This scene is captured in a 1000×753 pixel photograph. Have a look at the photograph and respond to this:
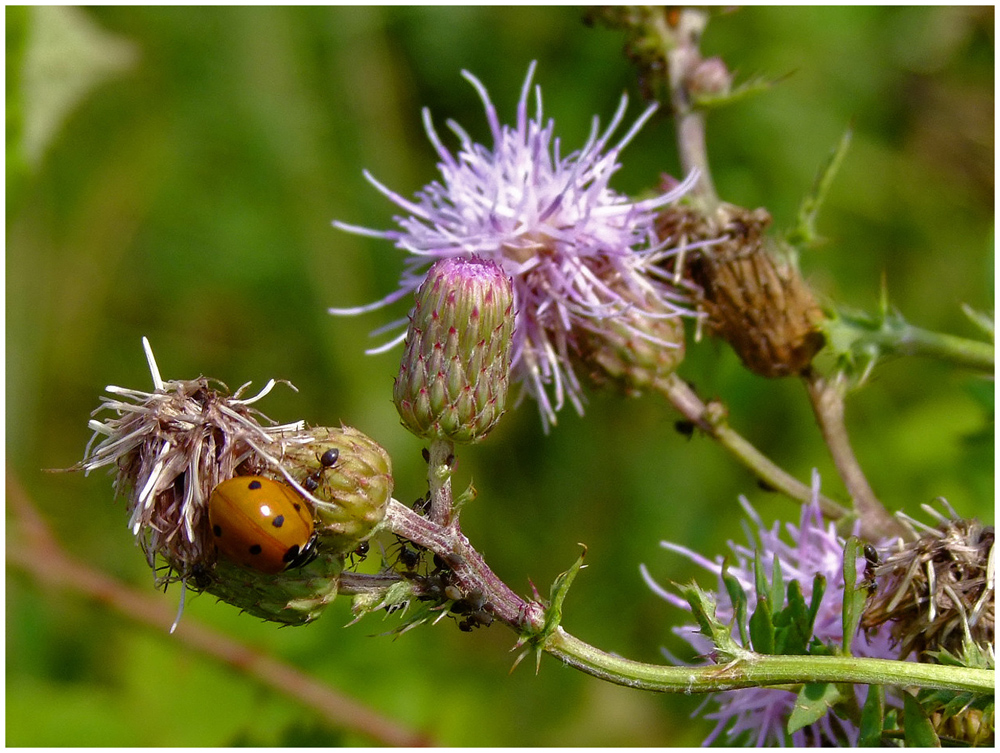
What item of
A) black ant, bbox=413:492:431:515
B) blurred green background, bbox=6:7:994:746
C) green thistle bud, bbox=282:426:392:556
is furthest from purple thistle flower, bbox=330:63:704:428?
blurred green background, bbox=6:7:994:746

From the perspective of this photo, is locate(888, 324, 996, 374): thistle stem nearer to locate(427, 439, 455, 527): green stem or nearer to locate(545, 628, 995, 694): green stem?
locate(545, 628, 995, 694): green stem

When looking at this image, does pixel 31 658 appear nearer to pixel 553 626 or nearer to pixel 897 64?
pixel 553 626

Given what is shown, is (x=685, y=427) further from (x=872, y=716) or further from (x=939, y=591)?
(x=872, y=716)

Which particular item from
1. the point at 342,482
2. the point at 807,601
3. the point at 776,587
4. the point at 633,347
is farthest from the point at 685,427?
the point at 342,482

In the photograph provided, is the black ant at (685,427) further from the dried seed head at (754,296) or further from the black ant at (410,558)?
the black ant at (410,558)

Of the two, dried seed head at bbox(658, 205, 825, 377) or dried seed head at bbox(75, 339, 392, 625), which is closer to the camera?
dried seed head at bbox(75, 339, 392, 625)

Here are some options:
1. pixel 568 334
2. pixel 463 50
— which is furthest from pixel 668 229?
pixel 463 50
